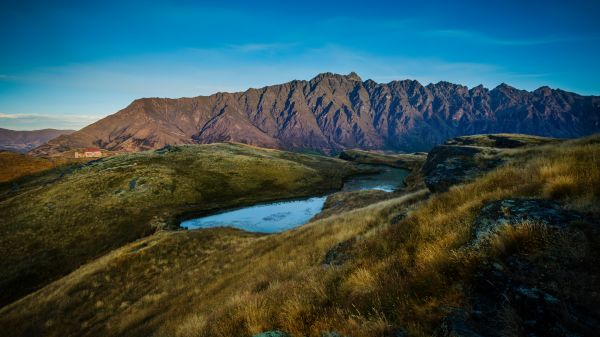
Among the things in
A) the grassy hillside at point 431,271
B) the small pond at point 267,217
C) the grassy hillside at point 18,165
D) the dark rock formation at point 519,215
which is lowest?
the small pond at point 267,217

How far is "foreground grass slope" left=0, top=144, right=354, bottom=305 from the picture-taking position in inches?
1591

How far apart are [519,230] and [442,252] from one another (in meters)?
1.36

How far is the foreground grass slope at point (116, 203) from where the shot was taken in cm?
4041

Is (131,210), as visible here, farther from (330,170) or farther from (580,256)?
(330,170)

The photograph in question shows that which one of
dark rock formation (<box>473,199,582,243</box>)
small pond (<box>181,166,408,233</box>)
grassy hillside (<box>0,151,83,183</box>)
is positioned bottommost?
small pond (<box>181,166,408,233</box>)

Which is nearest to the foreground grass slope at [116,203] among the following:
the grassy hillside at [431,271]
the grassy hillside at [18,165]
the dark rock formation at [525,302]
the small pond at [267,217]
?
the small pond at [267,217]

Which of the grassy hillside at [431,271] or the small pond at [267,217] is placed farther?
the small pond at [267,217]

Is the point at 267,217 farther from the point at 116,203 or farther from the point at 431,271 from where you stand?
the point at 431,271

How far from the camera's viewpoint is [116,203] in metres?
60.2

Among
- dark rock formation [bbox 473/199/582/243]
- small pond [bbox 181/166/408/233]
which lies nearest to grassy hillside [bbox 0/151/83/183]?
small pond [bbox 181/166/408/233]

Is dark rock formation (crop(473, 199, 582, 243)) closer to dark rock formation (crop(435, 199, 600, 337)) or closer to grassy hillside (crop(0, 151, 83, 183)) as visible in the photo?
dark rock formation (crop(435, 199, 600, 337))

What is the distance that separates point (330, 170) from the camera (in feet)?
395

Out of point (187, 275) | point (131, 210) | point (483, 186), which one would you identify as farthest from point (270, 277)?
point (131, 210)

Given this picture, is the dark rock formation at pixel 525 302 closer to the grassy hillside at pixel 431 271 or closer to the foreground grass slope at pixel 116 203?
the grassy hillside at pixel 431 271
